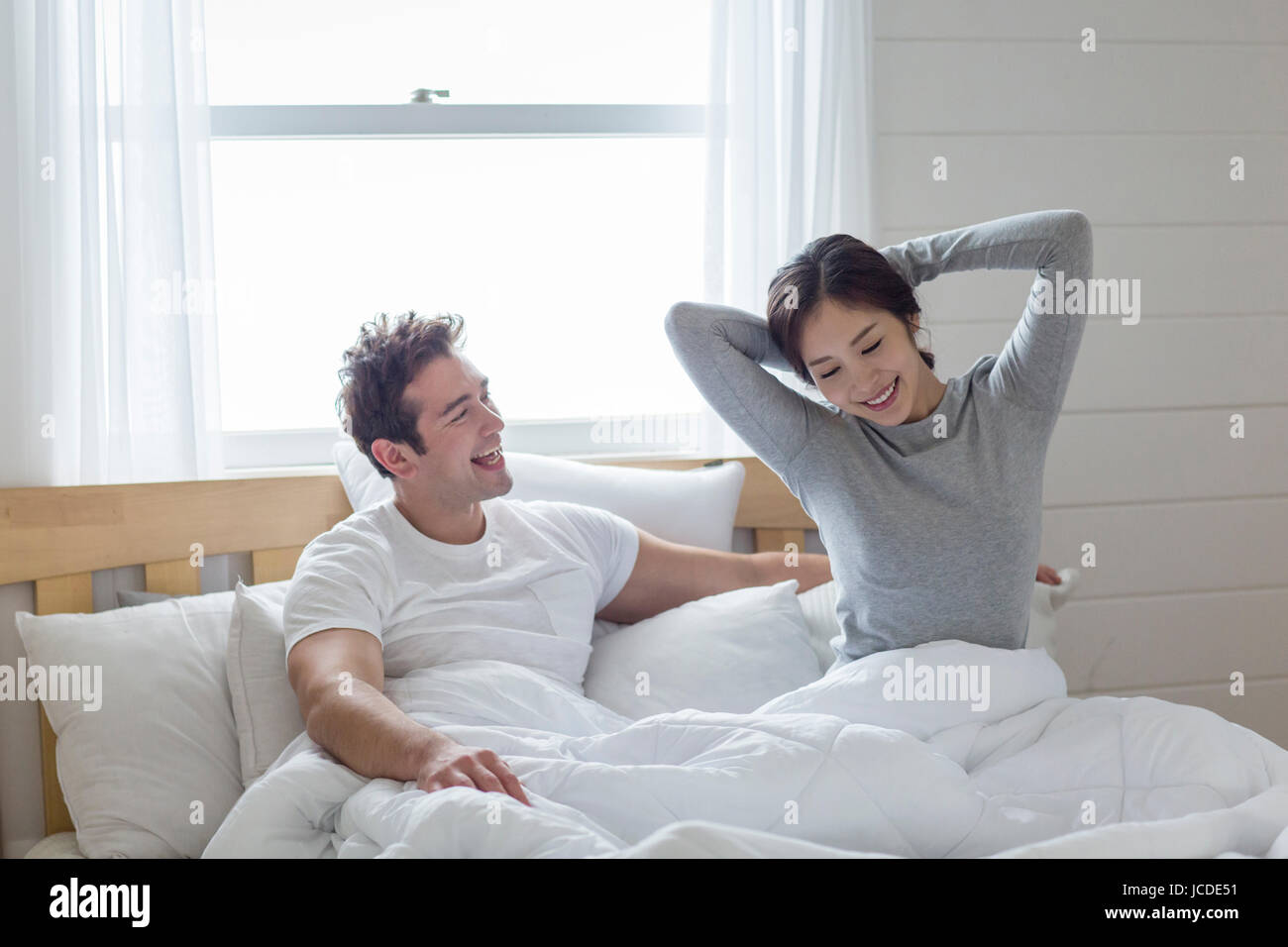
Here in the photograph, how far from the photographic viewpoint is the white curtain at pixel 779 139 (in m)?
2.08

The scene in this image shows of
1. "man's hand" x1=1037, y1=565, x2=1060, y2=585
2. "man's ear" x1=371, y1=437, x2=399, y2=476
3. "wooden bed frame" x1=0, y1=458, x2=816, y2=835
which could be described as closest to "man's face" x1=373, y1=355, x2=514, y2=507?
"man's ear" x1=371, y1=437, x2=399, y2=476

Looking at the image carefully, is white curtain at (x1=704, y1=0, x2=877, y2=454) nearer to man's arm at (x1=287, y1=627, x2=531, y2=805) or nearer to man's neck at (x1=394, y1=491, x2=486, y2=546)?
man's neck at (x1=394, y1=491, x2=486, y2=546)

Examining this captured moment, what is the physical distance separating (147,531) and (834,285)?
1.22 m

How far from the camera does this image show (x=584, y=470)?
6.45ft

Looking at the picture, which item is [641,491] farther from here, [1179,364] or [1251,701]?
[1251,701]

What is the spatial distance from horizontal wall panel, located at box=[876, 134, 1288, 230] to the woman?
741 mm

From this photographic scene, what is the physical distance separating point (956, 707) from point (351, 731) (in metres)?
0.74

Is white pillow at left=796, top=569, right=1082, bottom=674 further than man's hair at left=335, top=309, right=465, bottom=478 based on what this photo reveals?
Yes

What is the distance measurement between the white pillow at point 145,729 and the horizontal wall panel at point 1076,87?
166 cm

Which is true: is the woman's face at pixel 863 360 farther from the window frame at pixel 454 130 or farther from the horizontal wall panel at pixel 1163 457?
the horizontal wall panel at pixel 1163 457

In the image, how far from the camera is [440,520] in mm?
1644

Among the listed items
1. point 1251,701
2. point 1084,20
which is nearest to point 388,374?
point 1084,20

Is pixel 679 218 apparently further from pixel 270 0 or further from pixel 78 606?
pixel 78 606

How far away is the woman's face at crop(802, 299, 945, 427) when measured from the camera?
55.8 inches
